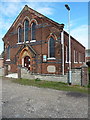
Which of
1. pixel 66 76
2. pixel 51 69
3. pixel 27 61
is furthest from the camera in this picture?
pixel 27 61

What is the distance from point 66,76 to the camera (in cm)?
1219

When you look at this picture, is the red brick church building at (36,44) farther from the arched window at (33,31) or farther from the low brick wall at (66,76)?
the low brick wall at (66,76)

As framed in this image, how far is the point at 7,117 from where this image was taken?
4426 millimetres

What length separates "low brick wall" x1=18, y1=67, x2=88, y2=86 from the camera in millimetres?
10738

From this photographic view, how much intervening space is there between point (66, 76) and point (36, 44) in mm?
6849

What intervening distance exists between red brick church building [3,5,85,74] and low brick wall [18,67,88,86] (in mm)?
973

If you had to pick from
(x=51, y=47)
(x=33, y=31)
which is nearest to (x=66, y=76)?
(x=51, y=47)

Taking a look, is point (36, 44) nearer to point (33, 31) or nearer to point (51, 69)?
point (33, 31)

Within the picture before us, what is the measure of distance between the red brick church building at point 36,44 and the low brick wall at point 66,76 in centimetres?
97

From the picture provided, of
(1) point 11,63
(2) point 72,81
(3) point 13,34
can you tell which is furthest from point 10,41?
(2) point 72,81

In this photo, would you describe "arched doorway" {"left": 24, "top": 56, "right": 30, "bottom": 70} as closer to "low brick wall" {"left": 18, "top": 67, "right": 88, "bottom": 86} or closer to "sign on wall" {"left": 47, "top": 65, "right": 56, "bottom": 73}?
"low brick wall" {"left": 18, "top": 67, "right": 88, "bottom": 86}

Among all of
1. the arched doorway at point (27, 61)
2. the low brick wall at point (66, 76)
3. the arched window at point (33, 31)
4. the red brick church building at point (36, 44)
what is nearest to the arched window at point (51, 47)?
the red brick church building at point (36, 44)

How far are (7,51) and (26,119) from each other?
1810cm

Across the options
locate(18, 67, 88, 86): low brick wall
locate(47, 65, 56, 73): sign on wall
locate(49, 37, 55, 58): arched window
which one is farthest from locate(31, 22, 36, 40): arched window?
locate(47, 65, 56, 73): sign on wall
